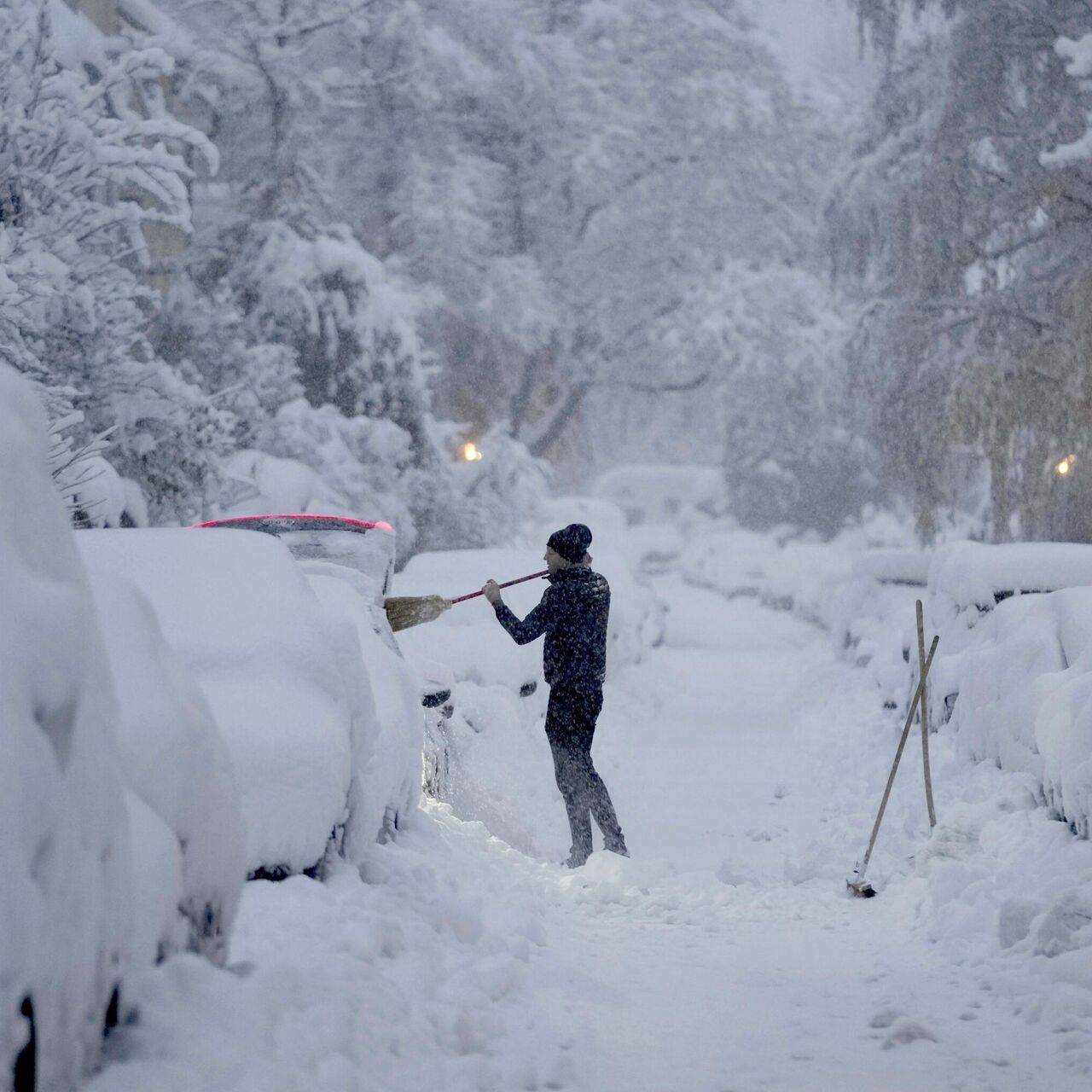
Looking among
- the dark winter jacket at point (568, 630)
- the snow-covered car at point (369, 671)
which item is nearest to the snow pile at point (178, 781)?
the snow-covered car at point (369, 671)

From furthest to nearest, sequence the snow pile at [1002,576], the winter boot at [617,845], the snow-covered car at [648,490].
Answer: the snow-covered car at [648,490], the snow pile at [1002,576], the winter boot at [617,845]

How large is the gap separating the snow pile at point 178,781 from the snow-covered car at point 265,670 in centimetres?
40

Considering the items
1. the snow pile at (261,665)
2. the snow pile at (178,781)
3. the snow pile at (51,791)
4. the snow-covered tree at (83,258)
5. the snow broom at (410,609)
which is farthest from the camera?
the snow-covered tree at (83,258)

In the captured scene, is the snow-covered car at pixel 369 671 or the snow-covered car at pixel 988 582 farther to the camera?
the snow-covered car at pixel 988 582

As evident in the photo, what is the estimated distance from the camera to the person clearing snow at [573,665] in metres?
6.78

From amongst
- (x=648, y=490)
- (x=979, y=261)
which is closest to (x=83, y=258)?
(x=979, y=261)

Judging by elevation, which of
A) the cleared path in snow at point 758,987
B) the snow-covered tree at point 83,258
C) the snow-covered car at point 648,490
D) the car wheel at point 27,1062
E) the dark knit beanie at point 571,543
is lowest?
the snow-covered car at point 648,490

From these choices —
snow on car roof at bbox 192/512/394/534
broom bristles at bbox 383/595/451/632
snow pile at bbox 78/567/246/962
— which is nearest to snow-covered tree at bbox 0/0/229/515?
snow on car roof at bbox 192/512/394/534

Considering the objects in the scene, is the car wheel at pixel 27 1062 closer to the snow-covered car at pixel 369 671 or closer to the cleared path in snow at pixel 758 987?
the cleared path in snow at pixel 758 987

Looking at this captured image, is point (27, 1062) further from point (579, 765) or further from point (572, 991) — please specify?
point (579, 765)

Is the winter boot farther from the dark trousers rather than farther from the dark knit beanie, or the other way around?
the dark knit beanie

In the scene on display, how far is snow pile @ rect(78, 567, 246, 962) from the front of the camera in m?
2.60

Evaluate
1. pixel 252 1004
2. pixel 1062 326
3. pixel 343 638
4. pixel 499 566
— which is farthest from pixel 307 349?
pixel 252 1004

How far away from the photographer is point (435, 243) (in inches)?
821
